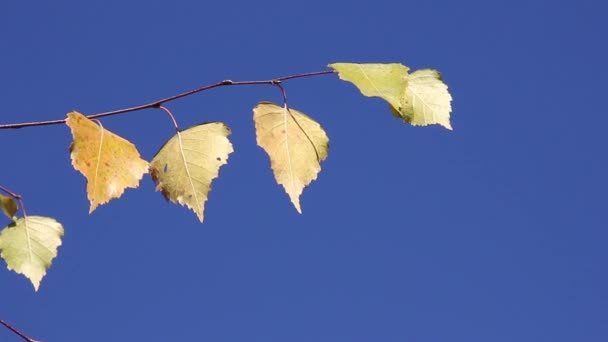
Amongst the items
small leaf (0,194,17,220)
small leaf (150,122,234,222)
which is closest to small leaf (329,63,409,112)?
small leaf (150,122,234,222)

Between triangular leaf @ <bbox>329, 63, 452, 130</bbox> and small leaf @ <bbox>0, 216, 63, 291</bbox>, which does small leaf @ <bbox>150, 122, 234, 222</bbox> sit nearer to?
triangular leaf @ <bbox>329, 63, 452, 130</bbox>

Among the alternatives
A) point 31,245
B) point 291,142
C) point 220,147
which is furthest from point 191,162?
point 31,245

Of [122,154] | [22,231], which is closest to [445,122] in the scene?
[122,154]

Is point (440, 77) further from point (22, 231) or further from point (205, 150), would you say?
point (22, 231)

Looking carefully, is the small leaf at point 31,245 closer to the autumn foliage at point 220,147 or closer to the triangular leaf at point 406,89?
the autumn foliage at point 220,147

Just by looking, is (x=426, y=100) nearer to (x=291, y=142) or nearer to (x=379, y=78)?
(x=379, y=78)
